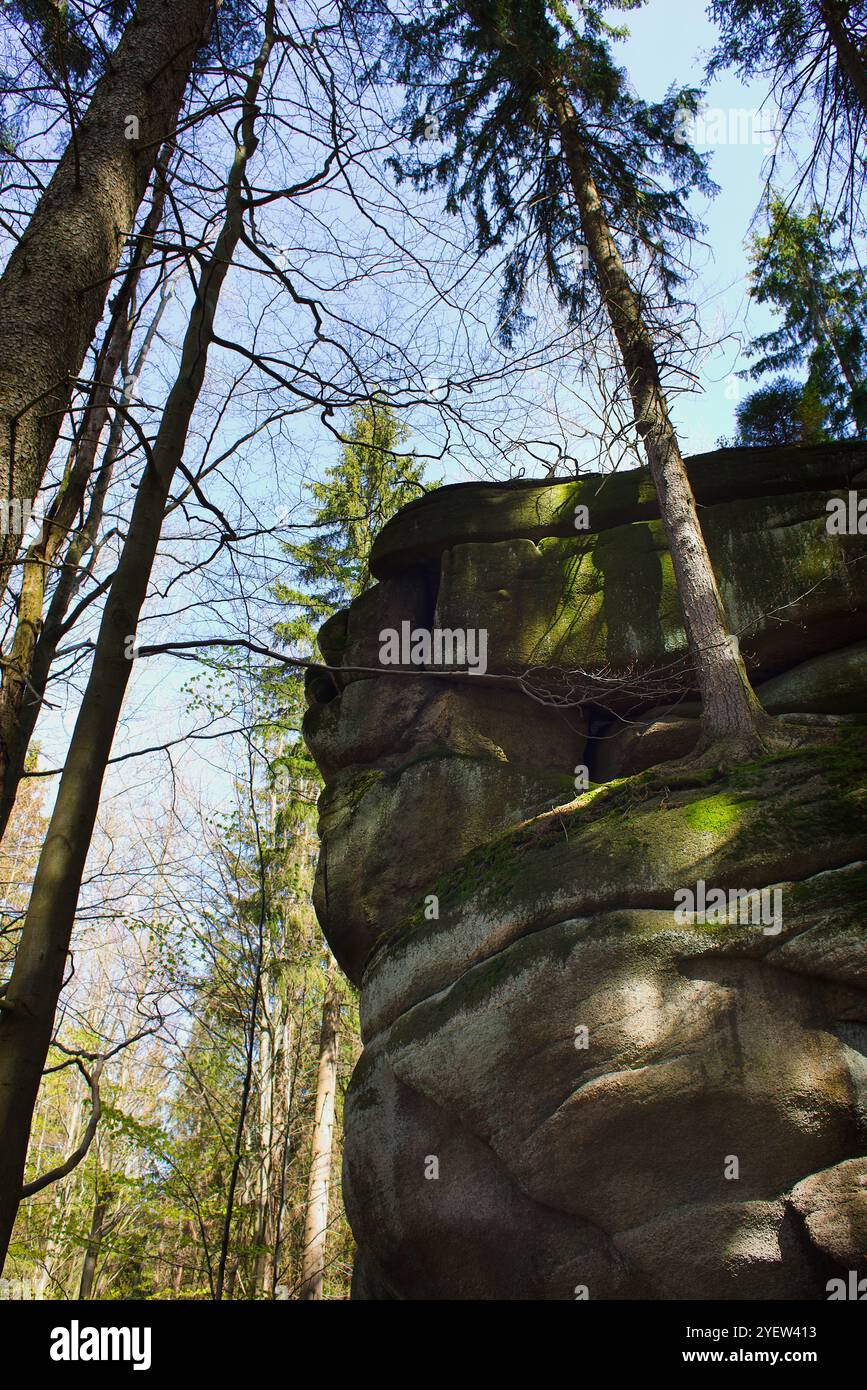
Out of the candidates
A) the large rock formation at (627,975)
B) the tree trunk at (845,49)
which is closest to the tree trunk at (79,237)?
the large rock formation at (627,975)

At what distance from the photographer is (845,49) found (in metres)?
9.45

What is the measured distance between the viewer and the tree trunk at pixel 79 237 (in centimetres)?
353

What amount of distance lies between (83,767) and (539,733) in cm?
711

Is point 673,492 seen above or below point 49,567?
above

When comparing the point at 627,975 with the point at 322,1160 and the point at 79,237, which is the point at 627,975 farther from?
the point at 322,1160

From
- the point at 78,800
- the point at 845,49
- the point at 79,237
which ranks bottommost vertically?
the point at 78,800

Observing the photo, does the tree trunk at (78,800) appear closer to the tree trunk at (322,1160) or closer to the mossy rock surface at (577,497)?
the mossy rock surface at (577,497)

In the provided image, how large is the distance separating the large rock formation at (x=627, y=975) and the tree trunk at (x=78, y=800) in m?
0.99

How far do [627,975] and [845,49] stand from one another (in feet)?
30.5

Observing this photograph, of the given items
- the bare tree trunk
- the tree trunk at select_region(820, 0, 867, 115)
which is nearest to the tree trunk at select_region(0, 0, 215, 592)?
the tree trunk at select_region(820, 0, 867, 115)

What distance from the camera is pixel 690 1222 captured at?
577 cm

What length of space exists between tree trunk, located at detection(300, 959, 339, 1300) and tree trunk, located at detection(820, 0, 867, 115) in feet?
39.8

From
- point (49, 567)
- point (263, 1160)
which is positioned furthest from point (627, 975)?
point (263, 1160)

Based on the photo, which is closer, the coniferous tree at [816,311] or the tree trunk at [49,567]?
the tree trunk at [49,567]
